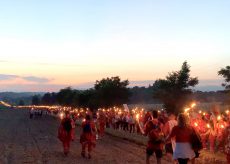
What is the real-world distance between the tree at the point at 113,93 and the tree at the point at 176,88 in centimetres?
3157

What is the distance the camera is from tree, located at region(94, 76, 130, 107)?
94.9m

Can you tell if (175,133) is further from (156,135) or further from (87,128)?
(87,128)

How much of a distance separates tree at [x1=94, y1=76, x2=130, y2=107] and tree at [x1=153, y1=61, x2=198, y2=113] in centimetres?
3157

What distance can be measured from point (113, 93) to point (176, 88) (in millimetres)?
32855

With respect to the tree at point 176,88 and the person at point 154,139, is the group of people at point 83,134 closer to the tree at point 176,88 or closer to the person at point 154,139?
the person at point 154,139

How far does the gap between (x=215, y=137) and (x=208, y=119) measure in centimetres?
174

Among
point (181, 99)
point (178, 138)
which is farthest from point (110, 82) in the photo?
point (178, 138)

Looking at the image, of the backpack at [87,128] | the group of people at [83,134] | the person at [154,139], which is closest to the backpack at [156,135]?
the person at [154,139]

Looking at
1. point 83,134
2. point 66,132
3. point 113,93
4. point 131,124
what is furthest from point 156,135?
point 113,93

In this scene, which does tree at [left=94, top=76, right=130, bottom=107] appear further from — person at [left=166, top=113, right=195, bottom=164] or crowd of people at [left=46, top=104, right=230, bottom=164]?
person at [left=166, top=113, right=195, bottom=164]

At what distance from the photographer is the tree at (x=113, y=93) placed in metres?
94.9

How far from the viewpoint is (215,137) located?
2308 centimetres

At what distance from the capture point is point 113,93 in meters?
95.1

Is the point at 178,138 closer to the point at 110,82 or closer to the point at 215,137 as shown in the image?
the point at 215,137
